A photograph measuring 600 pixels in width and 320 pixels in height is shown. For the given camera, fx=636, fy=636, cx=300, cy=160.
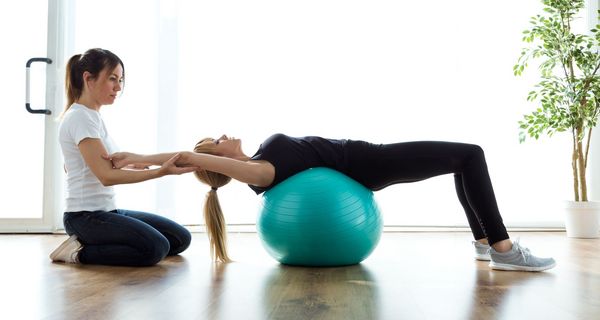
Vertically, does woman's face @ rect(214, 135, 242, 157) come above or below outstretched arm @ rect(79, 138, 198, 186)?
above

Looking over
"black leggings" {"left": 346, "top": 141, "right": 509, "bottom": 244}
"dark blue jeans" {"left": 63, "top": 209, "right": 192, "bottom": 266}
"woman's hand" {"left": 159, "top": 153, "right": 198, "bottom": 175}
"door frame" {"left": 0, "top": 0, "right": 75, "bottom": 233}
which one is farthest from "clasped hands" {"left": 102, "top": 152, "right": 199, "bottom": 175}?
"door frame" {"left": 0, "top": 0, "right": 75, "bottom": 233}

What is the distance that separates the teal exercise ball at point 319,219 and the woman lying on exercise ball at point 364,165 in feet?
0.22

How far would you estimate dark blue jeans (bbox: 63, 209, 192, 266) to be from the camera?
8.75 feet

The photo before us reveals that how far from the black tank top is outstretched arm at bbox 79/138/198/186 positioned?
0.32 meters

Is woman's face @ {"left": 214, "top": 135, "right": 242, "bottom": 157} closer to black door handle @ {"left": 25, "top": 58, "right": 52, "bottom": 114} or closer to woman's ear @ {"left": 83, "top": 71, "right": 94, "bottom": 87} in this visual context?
woman's ear @ {"left": 83, "top": 71, "right": 94, "bottom": 87}

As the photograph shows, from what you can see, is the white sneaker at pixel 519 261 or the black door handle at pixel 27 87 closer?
the white sneaker at pixel 519 261

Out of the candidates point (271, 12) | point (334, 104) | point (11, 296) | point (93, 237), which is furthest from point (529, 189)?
point (11, 296)

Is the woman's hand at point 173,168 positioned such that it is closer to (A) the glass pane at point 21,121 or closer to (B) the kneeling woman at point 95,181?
(B) the kneeling woman at point 95,181

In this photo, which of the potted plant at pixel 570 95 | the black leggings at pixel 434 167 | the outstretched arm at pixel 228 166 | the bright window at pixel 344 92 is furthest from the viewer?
the bright window at pixel 344 92

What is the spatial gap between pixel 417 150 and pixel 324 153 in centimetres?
39

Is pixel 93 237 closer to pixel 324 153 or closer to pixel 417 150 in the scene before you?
pixel 324 153

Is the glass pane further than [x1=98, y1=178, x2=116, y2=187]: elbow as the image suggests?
Yes

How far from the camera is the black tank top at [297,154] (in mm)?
2588

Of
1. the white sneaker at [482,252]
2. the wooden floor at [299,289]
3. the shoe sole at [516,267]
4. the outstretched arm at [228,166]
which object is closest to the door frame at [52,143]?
the wooden floor at [299,289]
